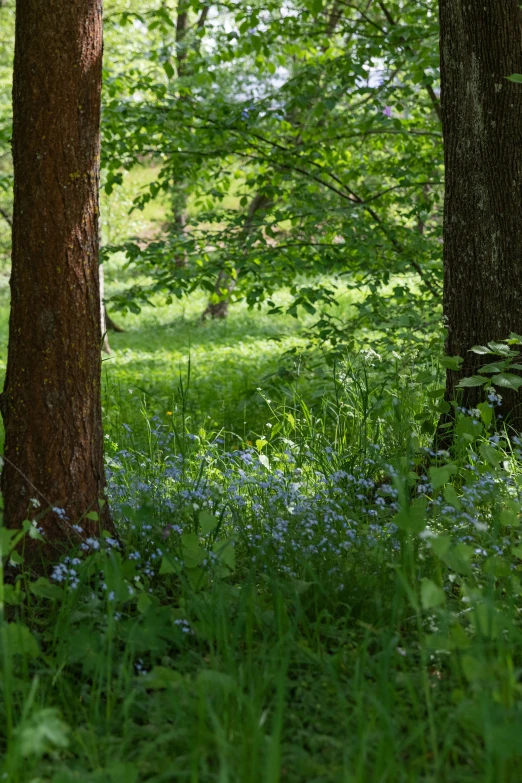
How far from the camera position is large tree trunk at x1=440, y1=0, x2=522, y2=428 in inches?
155

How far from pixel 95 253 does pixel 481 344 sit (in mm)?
2121

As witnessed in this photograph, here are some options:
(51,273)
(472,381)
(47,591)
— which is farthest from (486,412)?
(47,591)

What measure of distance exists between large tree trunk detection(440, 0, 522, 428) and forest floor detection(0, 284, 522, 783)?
0.64 metres

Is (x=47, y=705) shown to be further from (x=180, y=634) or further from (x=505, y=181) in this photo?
(x=505, y=181)

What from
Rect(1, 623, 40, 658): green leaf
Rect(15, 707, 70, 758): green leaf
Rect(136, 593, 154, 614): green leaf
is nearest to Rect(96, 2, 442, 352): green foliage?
Rect(136, 593, 154, 614): green leaf

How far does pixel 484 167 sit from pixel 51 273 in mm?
2359

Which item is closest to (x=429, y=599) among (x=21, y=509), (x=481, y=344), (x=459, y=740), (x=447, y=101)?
(x=459, y=740)

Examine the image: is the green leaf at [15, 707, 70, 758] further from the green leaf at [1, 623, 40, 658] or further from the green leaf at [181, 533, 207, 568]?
the green leaf at [181, 533, 207, 568]

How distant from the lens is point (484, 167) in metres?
3.99

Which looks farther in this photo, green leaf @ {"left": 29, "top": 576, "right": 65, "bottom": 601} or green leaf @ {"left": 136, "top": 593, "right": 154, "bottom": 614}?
green leaf @ {"left": 29, "top": 576, "right": 65, "bottom": 601}

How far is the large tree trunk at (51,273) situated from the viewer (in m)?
2.88

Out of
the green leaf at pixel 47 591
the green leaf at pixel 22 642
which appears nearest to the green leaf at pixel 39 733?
the green leaf at pixel 22 642

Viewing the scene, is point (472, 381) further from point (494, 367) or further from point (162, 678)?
point (162, 678)

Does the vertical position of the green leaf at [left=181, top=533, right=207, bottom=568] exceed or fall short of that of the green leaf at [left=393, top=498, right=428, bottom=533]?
it falls short
